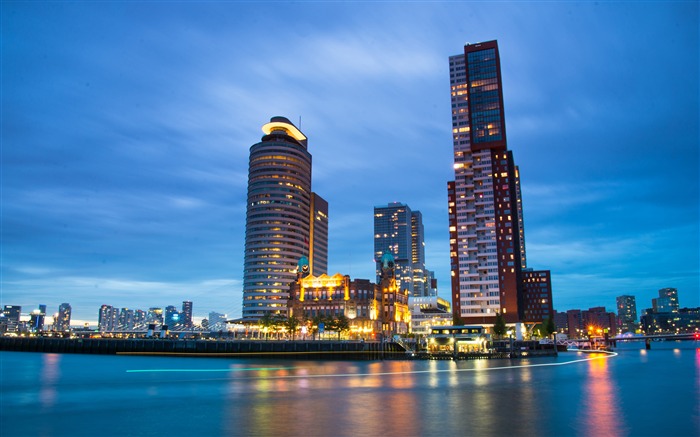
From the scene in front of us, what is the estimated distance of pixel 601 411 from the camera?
45.6m

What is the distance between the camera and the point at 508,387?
6425cm

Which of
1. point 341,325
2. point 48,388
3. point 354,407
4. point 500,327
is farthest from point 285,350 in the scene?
point 354,407

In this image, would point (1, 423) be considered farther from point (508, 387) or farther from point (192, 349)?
point (192, 349)

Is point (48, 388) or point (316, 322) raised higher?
point (316, 322)

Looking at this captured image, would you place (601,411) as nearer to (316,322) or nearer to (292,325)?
(292,325)

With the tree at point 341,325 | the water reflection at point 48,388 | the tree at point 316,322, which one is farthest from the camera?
the tree at point 316,322

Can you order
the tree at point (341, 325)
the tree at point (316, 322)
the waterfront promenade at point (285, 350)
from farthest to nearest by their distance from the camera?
the tree at point (316, 322), the tree at point (341, 325), the waterfront promenade at point (285, 350)

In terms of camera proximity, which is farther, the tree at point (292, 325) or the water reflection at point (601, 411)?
the tree at point (292, 325)

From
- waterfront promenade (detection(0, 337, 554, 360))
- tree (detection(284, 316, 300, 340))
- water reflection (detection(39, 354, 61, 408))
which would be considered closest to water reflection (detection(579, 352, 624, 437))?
water reflection (detection(39, 354, 61, 408))

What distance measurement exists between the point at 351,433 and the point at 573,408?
78.3 feet

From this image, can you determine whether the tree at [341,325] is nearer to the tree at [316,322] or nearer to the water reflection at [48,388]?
the tree at [316,322]

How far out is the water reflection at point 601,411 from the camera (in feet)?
121

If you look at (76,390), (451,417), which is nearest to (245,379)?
(76,390)

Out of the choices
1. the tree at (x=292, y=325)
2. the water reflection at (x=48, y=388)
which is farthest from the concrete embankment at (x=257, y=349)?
the water reflection at (x=48, y=388)
